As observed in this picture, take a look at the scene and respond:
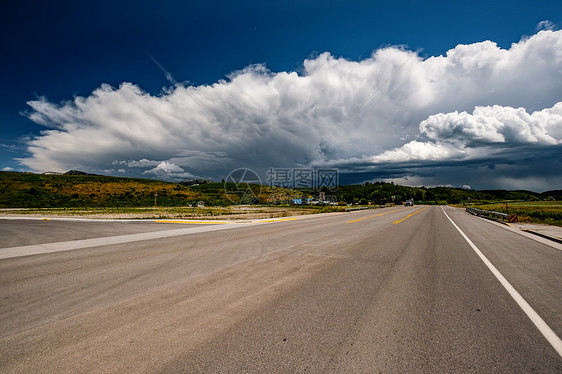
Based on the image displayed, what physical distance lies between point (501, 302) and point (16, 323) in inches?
303

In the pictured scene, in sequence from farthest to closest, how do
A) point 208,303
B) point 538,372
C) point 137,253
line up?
point 137,253 → point 208,303 → point 538,372

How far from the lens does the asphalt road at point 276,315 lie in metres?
2.68

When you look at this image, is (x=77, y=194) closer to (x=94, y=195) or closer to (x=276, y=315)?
(x=94, y=195)

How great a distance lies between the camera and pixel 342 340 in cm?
306

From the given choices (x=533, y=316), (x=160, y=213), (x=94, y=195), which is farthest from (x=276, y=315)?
(x=94, y=195)

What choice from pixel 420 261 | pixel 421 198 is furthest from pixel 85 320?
pixel 421 198

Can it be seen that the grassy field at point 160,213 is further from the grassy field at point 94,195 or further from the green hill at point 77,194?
the grassy field at point 94,195

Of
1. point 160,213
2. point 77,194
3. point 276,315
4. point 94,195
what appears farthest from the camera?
point 94,195

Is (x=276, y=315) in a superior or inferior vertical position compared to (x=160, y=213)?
superior

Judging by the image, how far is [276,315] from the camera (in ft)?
12.3

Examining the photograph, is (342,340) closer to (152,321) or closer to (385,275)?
(152,321)

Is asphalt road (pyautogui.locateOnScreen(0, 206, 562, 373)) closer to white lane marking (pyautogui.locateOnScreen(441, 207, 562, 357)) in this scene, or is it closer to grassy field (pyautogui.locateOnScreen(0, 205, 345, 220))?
white lane marking (pyautogui.locateOnScreen(441, 207, 562, 357))

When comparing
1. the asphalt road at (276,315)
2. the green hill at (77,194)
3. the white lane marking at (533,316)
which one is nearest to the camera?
the asphalt road at (276,315)

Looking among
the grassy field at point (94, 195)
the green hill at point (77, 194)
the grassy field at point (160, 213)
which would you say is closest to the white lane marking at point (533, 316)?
the grassy field at point (160, 213)
